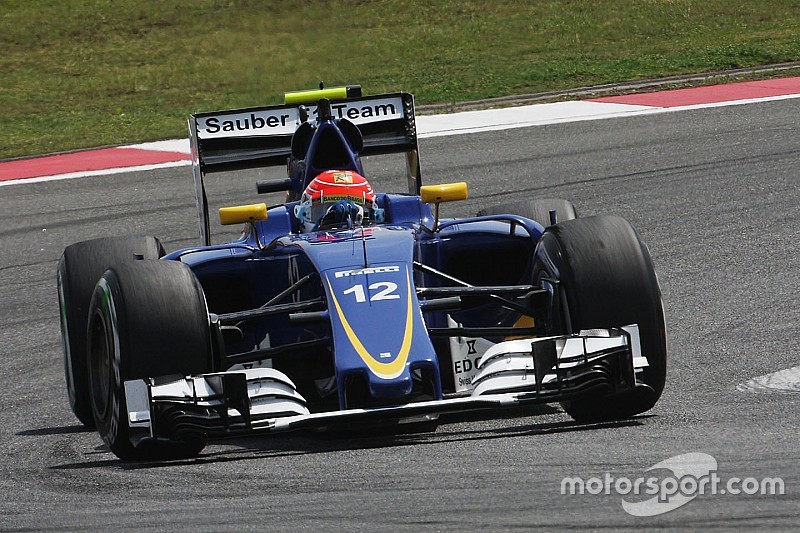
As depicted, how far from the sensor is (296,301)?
22.3 feet

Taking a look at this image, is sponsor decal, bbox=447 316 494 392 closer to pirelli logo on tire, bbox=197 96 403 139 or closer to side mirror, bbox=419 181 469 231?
side mirror, bbox=419 181 469 231

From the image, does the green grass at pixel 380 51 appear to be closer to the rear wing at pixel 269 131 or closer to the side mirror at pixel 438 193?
the rear wing at pixel 269 131

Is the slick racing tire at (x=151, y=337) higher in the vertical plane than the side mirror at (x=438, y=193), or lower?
lower

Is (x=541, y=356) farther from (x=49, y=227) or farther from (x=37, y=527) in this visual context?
Answer: (x=49, y=227)

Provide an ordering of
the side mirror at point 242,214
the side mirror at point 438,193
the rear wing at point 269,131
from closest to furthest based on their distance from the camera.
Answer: the side mirror at point 242,214 < the side mirror at point 438,193 < the rear wing at point 269,131

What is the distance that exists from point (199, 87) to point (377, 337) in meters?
13.5

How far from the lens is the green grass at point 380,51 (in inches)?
698

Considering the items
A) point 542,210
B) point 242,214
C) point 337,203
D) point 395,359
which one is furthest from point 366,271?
point 542,210

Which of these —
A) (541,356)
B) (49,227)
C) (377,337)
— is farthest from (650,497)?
(49,227)

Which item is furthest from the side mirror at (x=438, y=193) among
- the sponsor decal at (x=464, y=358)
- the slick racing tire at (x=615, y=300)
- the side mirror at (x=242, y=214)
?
the slick racing tire at (x=615, y=300)

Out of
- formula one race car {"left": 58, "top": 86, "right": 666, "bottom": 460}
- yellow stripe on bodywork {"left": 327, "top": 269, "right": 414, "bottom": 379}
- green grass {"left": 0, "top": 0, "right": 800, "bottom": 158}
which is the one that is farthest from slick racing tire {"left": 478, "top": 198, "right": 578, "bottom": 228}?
green grass {"left": 0, "top": 0, "right": 800, "bottom": 158}

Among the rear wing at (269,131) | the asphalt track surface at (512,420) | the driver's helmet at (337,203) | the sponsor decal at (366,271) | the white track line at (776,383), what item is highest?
the rear wing at (269,131)

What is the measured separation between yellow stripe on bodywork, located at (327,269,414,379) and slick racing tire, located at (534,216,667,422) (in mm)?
731

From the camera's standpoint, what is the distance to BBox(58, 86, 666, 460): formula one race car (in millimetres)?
5688
